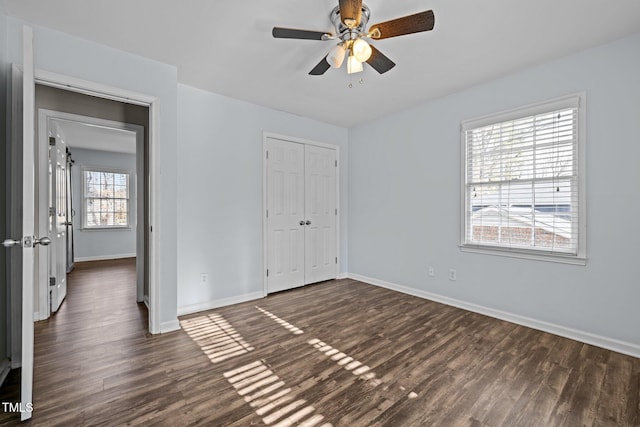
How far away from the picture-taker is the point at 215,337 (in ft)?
8.91

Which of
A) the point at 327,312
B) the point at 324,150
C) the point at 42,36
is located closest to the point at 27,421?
the point at 327,312

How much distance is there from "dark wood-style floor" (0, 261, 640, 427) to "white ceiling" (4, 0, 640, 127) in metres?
2.63

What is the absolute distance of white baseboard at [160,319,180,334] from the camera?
2.81m

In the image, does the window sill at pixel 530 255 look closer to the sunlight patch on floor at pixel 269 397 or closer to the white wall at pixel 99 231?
the sunlight patch on floor at pixel 269 397

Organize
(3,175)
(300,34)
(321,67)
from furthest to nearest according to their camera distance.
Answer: (321,67) → (3,175) → (300,34)

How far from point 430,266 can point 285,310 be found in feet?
6.50

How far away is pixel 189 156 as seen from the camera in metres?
3.34

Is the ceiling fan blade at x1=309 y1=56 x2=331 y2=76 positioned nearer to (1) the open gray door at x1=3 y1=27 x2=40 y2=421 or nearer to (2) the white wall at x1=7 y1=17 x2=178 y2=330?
(2) the white wall at x1=7 y1=17 x2=178 y2=330

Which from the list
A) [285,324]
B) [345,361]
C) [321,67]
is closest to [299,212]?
[285,324]

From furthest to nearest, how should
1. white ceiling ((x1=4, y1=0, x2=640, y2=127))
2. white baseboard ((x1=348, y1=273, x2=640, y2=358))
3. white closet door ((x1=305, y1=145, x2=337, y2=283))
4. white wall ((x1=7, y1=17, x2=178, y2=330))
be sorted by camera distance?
white closet door ((x1=305, y1=145, x2=337, y2=283)), white baseboard ((x1=348, y1=273, x2=640, y2=358)), white wall ((x1=7, y1=17, x2=178, y2=330)), white ceiling ((x1=4, y1=0, x2=640, y2=127))

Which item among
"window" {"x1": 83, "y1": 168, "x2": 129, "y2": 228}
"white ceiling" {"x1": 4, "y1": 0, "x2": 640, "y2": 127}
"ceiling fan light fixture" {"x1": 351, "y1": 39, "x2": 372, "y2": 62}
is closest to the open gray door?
"white ceiling" {"x1": 4, "y1": 0, "x2": 640, "y2": 127}

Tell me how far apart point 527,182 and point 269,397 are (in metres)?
3.11

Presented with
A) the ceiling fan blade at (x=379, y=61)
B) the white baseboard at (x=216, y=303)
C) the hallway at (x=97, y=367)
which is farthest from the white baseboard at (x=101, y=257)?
the ceiling fan blade at (x=379, y=61)

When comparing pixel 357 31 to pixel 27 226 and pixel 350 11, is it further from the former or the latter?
pixel 27 226
